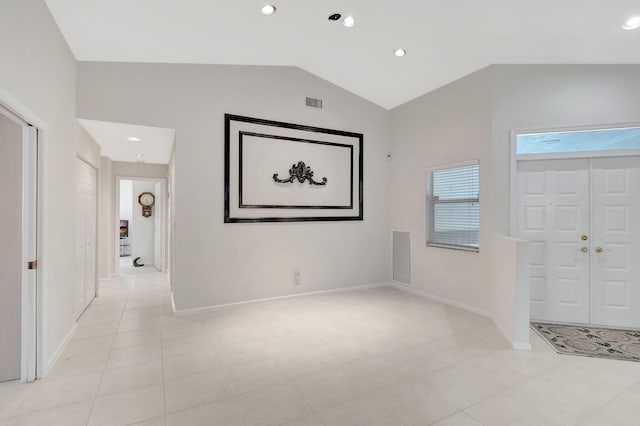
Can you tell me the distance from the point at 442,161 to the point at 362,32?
207 cm

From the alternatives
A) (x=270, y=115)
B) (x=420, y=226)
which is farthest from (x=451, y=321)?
(x=270, y=115)

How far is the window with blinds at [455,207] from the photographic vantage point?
4.27 m

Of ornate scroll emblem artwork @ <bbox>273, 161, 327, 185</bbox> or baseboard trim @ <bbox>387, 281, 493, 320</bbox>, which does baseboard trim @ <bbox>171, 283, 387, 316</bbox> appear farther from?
ornate scroll emblem artwork @ <bbox>273, 161, 327, 185</bbox>

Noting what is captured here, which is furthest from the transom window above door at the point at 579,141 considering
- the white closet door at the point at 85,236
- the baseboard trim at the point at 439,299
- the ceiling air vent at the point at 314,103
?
the white closet door at the point at 85,236

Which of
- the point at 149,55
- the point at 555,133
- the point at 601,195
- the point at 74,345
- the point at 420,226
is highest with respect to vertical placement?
the point at 149,55

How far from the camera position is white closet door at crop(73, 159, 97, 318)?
156 inches

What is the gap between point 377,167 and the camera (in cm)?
551

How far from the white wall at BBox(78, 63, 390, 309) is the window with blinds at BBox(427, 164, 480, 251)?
51.8 inches

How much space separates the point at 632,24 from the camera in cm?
303

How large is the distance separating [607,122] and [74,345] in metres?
6.15

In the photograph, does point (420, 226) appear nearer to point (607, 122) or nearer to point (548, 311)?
point (548, 311)

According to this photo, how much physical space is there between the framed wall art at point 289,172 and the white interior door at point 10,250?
2.07 metres

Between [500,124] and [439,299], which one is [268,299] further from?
[500,124]

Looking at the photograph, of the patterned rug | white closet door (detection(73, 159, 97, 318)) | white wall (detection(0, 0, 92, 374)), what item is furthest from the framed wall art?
the patterned rug
